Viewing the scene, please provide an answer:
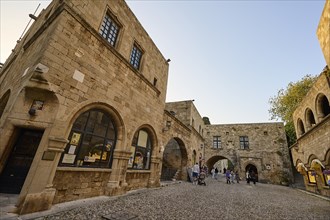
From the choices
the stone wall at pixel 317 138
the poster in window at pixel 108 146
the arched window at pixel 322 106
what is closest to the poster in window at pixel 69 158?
the poster in window at pixel 108 146

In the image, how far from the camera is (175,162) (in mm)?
13852

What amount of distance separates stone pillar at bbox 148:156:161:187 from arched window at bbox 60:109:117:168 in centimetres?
309

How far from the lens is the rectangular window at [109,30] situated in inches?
249

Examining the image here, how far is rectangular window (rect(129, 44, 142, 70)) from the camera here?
310 inches

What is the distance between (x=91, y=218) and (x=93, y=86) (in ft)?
12.6

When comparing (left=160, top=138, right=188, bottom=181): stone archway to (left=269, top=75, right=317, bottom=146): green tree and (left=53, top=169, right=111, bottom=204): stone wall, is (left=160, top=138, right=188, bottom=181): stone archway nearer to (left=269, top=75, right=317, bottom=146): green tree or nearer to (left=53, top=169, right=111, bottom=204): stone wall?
(left=53, top=169, right=111, bottom=204): stone wall

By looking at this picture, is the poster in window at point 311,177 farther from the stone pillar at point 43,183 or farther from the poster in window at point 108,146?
the stone pillar at point 43,183

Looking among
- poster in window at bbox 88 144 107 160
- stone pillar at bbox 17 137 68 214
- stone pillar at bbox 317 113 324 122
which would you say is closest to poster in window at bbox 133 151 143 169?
poster in window at bbox 88 144 107 160

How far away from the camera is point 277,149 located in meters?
20.0

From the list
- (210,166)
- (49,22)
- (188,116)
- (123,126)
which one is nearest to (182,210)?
(123,126)

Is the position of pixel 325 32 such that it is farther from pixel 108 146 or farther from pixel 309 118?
pixel 309 118

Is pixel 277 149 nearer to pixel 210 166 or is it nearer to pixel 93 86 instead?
pixel 210 166

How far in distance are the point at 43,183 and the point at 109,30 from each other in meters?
6.05

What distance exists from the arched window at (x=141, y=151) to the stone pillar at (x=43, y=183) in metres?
3.32
